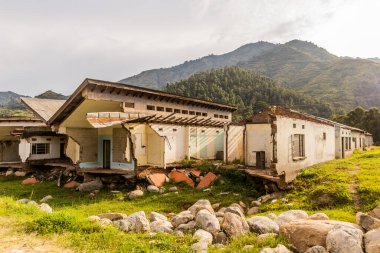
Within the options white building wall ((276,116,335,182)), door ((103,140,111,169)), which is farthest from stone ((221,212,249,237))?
door ((103,140,111,169))

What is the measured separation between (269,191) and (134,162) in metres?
7.97

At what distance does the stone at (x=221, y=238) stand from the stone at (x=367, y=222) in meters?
3.28

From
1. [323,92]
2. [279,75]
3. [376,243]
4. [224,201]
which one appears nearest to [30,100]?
[224,201]

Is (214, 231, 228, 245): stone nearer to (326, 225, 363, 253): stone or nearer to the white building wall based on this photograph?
(326, 225, 363, 253): stone

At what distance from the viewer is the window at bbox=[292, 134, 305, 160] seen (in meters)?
14.2

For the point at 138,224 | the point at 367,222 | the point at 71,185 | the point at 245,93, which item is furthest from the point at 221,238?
the point at 245,93

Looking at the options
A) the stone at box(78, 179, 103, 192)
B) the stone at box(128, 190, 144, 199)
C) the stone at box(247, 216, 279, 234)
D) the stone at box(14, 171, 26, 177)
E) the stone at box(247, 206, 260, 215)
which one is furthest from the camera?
the stone at box(14, 171, 26, 177)

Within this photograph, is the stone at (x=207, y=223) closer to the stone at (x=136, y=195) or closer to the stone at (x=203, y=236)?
the stone at (x=203, y=236)

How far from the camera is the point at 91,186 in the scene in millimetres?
16062

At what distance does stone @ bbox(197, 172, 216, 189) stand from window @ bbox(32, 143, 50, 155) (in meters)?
16.6

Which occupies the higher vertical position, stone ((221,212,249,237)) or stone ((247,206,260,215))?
A: stone ((221,212,249,237))

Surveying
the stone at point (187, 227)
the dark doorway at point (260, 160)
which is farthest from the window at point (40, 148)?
the stone at point (187, 227)

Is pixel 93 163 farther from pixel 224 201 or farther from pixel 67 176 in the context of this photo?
pixel 224 201

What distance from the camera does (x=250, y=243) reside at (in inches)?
238
